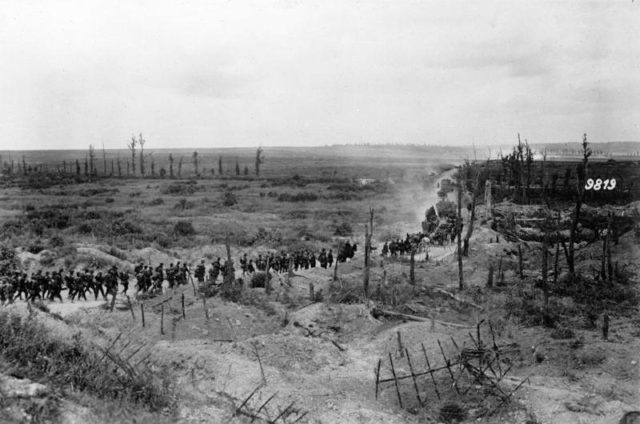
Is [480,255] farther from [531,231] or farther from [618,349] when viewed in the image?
[618,349]

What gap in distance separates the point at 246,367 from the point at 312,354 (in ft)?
7.70

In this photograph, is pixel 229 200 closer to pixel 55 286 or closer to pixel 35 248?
pixel 35 248

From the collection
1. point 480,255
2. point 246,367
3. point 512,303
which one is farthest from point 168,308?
point 480,255

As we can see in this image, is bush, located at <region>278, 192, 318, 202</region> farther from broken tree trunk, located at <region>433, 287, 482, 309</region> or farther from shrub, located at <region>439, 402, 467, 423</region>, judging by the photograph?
shrub, located at <region>439, 402, 467, 423</region>

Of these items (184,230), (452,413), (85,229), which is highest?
(85,229)

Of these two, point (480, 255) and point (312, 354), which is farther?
point (480, 255)

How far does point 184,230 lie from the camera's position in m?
40.0

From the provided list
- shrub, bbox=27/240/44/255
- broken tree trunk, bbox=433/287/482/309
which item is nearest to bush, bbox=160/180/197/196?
shrub, bbox=27/240/44/255

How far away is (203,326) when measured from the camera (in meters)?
17.7

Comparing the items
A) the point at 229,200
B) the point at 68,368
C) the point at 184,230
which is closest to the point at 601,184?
the point at 229,200

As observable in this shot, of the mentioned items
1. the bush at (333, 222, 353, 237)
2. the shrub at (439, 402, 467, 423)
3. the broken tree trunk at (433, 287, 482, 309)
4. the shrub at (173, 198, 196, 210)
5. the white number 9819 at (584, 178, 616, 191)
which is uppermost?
the white number 9819 at (584, 178, 616, 191)

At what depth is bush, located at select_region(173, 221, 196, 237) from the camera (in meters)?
39.3

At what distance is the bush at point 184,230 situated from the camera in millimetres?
39344

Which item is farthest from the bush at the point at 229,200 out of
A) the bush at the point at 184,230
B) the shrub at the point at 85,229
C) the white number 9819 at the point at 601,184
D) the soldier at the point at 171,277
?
the white number 9819 at the point at 601,184
